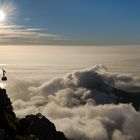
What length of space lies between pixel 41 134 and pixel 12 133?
52.0m

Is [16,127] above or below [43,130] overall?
above

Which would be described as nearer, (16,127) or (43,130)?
(16,127)

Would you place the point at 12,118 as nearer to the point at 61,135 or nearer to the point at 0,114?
the point at 0,114

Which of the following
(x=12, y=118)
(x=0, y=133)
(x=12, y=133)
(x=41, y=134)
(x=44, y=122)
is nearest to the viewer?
(x=0, y=133)

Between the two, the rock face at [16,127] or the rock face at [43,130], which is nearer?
the rock face at [16,127]

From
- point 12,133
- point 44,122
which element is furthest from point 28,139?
point 44,122

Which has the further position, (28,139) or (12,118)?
(12,118)

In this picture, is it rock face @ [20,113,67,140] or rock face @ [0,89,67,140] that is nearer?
rock face @ [0,89,67,140]

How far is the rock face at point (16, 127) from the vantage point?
86.6 meters

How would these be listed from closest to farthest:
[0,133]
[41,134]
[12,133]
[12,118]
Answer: [0,133], [12,133], [12,118], [41,134]

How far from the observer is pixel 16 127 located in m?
95.9

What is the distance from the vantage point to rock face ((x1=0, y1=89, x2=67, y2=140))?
284 feet

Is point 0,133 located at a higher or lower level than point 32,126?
higher

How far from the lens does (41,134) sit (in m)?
139
